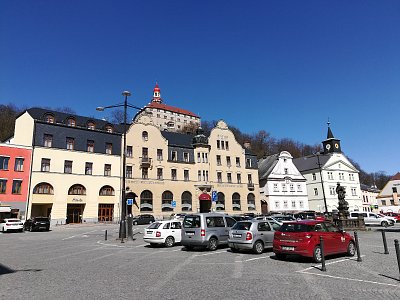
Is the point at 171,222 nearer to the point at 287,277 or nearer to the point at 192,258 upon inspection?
the point at 192,258

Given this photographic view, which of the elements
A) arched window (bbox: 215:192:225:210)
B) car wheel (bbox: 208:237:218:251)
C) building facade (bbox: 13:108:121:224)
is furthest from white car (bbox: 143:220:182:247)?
arched window (bbox: 215:192:225:210)

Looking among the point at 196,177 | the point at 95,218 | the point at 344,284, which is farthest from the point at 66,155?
the point at 344,284

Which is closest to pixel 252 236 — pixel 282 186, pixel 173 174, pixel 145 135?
pixel 173 174

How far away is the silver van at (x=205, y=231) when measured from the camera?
16578 millimetres

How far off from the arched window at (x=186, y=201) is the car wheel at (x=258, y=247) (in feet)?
125

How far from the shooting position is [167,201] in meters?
51.7

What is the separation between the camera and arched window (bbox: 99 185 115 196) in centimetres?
4678

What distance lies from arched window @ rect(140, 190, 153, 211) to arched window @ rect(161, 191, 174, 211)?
2141 mm

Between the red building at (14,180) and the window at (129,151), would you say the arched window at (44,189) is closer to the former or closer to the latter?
the red building at (14,180)

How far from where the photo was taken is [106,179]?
1864 inches

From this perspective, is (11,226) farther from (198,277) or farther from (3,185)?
(198,277)

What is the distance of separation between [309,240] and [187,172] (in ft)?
142

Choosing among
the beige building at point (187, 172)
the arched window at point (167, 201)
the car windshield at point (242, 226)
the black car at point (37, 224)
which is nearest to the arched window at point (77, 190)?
the beige building at point (187, 172)

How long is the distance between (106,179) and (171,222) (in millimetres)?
29733
